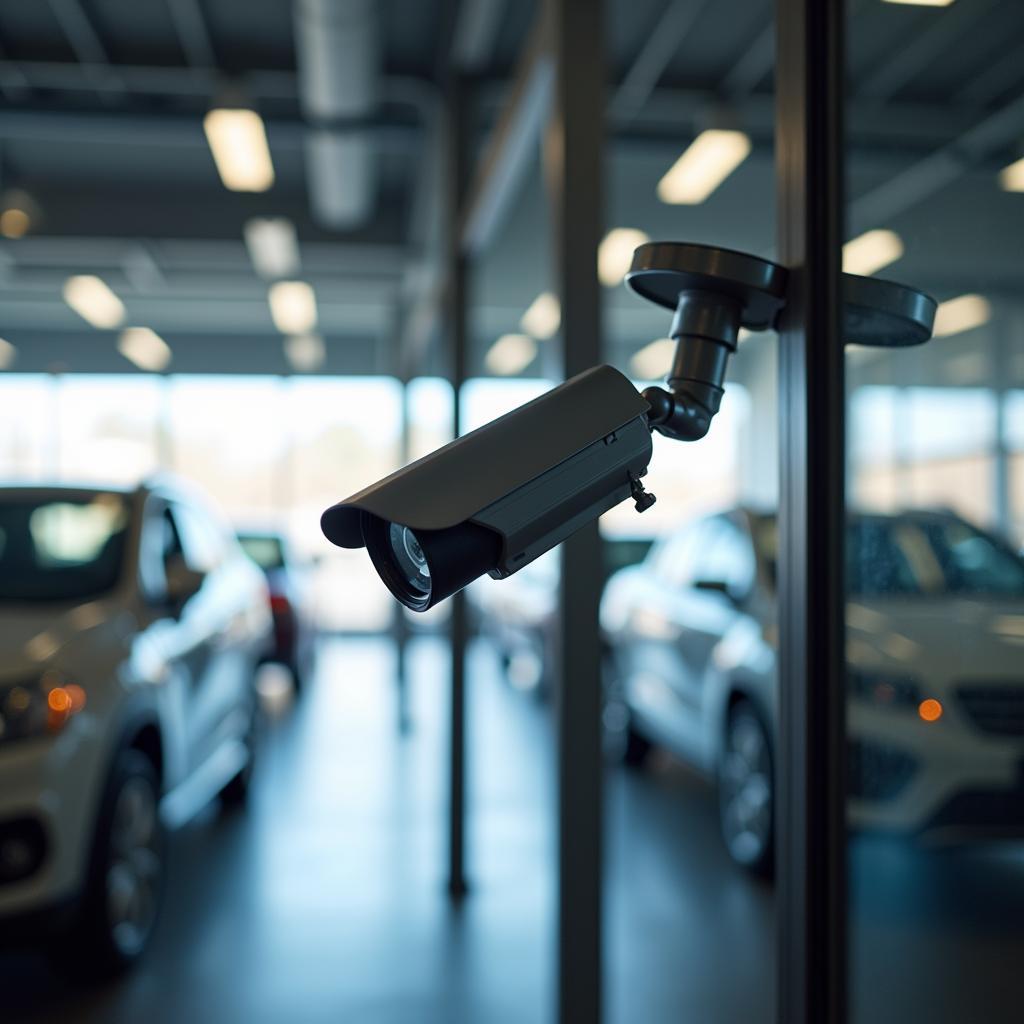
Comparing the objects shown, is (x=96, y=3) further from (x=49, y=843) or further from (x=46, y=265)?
(x=46, y=265)

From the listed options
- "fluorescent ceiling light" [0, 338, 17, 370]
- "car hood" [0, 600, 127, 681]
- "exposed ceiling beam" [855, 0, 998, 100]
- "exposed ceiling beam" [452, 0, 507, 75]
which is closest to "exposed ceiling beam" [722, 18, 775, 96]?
"exposed ceiling beam" [452, 0, 507, 75]

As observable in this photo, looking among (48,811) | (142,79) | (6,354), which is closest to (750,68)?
(142,79)

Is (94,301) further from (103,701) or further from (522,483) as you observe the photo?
(522,483)

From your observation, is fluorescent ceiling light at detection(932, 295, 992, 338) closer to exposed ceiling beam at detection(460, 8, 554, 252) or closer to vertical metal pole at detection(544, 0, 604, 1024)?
vertical metal pole at detection(544, 0, 604, 1024)

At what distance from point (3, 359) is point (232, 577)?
1237 cm

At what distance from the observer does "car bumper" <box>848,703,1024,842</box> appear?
89 cm

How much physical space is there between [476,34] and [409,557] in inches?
211

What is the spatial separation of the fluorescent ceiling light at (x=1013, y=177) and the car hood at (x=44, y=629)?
9.69 ft

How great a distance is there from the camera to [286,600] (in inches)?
365

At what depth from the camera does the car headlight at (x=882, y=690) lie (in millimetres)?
1081

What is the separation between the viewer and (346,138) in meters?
6.96

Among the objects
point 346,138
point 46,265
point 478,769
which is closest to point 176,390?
point 46,265

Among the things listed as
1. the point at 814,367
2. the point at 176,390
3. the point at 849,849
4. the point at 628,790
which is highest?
the point at 176,390

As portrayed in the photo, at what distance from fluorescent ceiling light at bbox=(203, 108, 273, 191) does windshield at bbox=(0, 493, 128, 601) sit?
299cm
